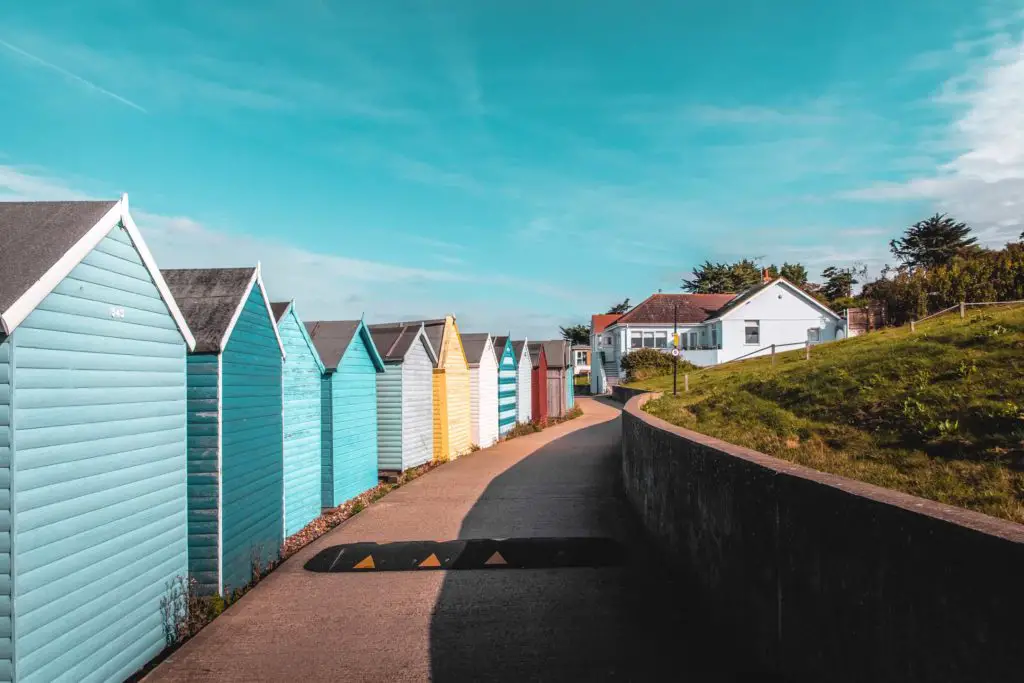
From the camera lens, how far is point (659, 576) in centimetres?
794

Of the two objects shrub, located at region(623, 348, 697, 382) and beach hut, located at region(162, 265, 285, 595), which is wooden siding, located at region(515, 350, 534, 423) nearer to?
beach hut, located at region(162, 265, 285, 595)

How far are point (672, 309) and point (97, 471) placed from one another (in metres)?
55.6

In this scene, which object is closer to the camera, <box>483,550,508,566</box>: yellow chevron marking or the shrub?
<box>483,550,508,566</box>: yellow chevron marking

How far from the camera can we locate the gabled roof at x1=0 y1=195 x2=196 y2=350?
4953 millimetres

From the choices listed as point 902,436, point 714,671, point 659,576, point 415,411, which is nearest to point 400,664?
point 714,671

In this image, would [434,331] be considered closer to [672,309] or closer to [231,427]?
[231,427]

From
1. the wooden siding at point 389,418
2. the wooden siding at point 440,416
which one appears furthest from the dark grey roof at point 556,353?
the wooden siding at point 389,418

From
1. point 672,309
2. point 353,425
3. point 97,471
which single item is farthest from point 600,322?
point 97,471

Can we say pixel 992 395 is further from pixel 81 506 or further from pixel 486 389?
pixel 486 389

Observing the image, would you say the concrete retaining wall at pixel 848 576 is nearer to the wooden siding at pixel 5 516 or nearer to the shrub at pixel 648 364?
the wooden siding at pixel 5 516

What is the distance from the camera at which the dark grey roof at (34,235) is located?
5.06m

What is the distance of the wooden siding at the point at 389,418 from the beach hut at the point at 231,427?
6103mm

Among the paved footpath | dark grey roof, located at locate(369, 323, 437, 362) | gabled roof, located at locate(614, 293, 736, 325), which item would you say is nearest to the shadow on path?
the paved footpath

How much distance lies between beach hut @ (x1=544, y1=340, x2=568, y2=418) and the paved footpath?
81.8 feet
